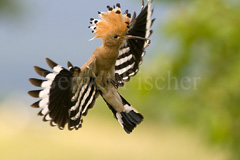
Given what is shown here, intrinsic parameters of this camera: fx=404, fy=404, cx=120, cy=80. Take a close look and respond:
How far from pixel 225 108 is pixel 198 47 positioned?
503mm

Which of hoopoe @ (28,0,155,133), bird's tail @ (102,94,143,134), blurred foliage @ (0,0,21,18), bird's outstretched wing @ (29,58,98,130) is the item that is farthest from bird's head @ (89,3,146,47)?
blurred foliage @ (0,0,21,18)

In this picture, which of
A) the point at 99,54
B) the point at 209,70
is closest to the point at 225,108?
the point at 209,70

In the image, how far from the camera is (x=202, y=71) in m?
3.09

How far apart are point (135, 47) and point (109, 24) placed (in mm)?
279

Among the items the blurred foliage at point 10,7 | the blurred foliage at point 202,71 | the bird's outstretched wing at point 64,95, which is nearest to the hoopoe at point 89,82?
the bird's outstretched wing at point 64,95

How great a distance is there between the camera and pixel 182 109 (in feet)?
10.3

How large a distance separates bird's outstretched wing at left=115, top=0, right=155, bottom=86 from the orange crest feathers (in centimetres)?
20

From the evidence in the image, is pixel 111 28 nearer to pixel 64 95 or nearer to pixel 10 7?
pixel 64 95

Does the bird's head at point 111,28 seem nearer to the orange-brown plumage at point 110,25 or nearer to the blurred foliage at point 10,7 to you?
the orange-brown plumage at point 110,25

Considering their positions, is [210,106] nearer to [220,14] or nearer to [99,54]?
[220,14]

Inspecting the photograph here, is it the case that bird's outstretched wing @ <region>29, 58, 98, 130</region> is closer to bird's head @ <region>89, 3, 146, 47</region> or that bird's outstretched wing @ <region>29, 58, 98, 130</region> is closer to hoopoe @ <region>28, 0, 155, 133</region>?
hoopoe @ <region>28, 0, 155, 133</region>

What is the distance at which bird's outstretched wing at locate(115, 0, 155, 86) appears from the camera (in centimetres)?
125

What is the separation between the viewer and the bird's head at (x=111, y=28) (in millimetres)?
1017

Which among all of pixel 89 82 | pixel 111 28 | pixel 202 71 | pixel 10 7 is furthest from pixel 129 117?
pixel 10 7
